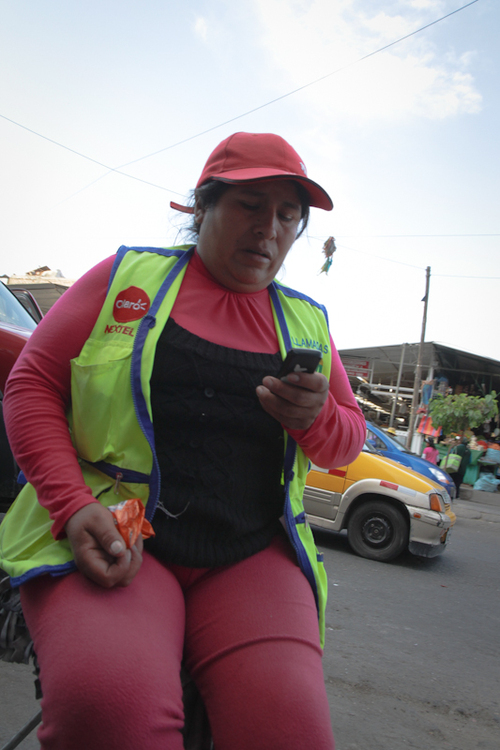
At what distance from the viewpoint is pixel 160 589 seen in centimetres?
116

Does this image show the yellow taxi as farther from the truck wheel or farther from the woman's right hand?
the woman's right hand

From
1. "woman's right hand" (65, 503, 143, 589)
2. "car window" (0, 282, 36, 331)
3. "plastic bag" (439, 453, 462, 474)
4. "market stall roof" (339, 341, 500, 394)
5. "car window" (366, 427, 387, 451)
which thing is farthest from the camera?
"market stall roof" (339, 341, 500, 394)

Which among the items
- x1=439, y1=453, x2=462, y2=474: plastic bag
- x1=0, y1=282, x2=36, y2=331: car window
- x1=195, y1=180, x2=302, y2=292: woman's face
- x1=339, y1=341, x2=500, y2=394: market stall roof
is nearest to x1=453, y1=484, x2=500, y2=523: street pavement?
x1=439, y1=453, x2=462, y2=474: plastic bag

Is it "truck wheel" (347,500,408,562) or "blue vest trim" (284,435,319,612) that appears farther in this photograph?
"truck wheel" (347,500,408,562)

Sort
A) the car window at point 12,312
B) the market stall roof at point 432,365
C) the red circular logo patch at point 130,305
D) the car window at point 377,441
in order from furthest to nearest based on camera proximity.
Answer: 1. the market stall roof at point 432,365
2. the car window at point 377,441
3. the car window at point 12,312
4. the red circular logo patch at point 130,305

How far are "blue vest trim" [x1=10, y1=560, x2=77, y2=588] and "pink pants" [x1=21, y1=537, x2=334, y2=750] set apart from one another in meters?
0.02

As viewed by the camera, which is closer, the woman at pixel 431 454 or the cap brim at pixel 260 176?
the cap brim at pixel 260 176

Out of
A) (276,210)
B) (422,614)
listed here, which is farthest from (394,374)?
(276,210)

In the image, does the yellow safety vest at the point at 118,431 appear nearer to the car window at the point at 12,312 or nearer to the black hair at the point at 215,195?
the black hair at the point at 215,195

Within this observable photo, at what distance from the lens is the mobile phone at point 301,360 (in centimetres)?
120

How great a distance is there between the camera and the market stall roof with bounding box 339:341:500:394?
725 inches

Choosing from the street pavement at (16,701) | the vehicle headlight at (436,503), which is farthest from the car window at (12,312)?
the vehicle headlight at (436,503)

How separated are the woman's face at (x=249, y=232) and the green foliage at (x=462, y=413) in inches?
534

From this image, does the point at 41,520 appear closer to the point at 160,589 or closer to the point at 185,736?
the point at 160,589
